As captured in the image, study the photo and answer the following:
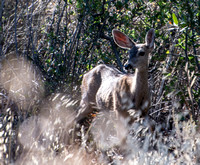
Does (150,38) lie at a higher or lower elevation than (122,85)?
higher

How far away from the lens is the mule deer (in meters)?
5.22

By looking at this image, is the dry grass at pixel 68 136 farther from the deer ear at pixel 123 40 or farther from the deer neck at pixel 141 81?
the deer ear at pixel 123 40

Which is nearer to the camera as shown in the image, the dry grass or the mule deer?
the dry grass

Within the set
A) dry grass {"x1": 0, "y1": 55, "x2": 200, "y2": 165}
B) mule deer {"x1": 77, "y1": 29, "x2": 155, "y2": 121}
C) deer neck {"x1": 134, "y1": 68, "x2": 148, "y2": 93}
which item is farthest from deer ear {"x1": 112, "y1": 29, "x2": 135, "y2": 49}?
dry grass {"x1": 0, "y1": 55, "x2": 200, "y2": 165}

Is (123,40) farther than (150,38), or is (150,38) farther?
(123,40)

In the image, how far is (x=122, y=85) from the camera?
5.55m

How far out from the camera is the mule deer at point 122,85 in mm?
5219

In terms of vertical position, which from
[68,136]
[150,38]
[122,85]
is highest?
[150,38]

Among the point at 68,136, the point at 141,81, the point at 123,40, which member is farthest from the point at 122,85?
the point at 68,136

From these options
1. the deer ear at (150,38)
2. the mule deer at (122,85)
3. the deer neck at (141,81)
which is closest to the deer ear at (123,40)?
the mule deer at (122,85)

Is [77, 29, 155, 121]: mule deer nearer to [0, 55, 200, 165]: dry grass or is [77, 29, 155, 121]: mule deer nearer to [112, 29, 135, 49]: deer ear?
[112, 29, 135, 49]: deer ear

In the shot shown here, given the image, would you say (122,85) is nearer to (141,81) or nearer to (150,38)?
(141,81)

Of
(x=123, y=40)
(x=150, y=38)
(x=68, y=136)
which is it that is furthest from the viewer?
(x=123, y=40)

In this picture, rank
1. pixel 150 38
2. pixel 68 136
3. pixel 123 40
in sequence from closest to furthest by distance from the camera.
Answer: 1. pixel 68 136
2. pixel 150 38
3. pixel 123 40
